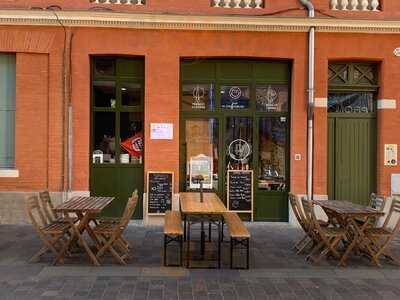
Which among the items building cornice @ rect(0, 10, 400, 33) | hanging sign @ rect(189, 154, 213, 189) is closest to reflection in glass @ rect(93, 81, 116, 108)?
building cornice @ rect(0, 10, 400, 33)

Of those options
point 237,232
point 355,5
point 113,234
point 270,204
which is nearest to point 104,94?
point 270,204

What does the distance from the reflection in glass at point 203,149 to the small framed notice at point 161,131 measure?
2.01 ft

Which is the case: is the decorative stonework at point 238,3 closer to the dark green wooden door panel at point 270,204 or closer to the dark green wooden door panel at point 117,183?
the dark green wooden door panel at point 117,183

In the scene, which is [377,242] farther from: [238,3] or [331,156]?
[238,3]

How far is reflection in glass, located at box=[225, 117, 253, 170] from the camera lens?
36.2 ft

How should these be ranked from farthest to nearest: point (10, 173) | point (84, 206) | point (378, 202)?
point (10, 173)
point (378, 202)
point (84, 206)

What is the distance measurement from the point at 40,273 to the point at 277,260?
3.46 meters

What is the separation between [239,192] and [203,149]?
1235 mm

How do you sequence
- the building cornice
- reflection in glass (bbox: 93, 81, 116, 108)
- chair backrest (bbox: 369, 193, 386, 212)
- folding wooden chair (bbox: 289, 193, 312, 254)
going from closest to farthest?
folding wooden chair (bbox: 289, 193, 312, 254) → chair backrest (bbox: 369, 193, 386, 212) → the building cornice → reflection in glass (bbox: 93, 81, 116, 108)

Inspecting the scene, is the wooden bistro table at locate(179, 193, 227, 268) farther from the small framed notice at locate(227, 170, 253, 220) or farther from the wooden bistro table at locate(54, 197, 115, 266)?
the small framed notice at locate(227, 170, 253, 220)

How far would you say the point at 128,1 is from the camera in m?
10.6

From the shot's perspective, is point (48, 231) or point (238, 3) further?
point (238, 3)

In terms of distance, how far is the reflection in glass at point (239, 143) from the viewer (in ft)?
36.2

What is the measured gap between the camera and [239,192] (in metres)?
10.9
